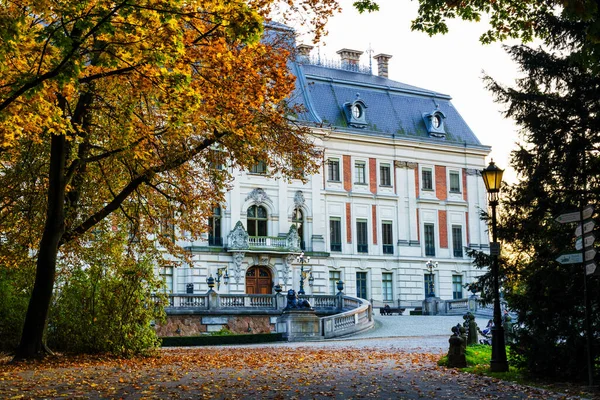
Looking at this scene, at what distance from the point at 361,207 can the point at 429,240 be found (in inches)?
217

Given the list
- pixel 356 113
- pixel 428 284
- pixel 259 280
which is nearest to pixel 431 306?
pixel 428 284

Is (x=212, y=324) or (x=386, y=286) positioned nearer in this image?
(x=212, y=324)

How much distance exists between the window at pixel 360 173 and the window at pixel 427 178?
446cm

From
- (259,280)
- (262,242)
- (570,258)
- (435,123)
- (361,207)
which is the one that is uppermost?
(435,123)

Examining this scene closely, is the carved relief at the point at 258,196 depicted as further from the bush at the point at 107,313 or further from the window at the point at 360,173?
the bush at the point at 107,313

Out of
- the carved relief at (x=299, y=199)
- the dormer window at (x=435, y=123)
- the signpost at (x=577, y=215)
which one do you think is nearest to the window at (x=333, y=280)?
the carved relief at (x=299, y=199)

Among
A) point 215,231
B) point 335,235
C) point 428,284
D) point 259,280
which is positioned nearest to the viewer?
point 215,231

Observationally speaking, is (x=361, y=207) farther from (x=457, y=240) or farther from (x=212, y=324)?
(x=212, y=324)

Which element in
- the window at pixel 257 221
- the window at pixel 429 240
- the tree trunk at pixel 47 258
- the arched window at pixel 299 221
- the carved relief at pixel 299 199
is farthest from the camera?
the window at pixel 429 240

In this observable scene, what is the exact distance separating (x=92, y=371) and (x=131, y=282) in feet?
17.6

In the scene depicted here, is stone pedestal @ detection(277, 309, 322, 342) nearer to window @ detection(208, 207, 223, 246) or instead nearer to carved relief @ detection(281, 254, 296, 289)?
window @ detection(208, 207, 223, 246)

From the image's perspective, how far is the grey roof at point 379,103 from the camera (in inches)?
2117

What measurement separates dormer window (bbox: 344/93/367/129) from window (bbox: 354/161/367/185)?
2.34 m

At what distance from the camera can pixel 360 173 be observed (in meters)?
54.8
